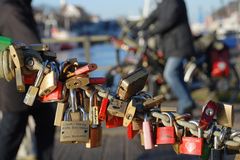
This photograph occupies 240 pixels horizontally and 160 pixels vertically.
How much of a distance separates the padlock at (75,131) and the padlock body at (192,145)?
0.41 meters

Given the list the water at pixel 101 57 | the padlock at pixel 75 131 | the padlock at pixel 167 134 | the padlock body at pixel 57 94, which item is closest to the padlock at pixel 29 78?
the padlock body at pixel 57 94

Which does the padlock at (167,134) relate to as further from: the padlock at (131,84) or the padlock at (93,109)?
the padlock at (93,109)

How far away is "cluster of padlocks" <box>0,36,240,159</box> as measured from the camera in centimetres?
234

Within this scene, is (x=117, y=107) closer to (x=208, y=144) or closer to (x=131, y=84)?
(x=131, y=84)

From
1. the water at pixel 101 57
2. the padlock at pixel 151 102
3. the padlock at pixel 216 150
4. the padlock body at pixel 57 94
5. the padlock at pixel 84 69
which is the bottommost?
the padlock at pixel 216 150

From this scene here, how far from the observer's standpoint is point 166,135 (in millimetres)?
2355

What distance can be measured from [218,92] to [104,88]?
25.9 feet

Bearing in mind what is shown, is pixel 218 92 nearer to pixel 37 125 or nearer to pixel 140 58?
pixel 140 58

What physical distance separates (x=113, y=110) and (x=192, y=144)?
1.16ft

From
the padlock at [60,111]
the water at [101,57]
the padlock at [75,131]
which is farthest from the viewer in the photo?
the water at [101,57]

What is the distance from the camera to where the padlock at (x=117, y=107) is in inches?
93.0

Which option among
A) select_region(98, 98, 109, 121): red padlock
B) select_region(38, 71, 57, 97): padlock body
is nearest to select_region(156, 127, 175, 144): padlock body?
select_region(98, 98, 109, 121): red padlock

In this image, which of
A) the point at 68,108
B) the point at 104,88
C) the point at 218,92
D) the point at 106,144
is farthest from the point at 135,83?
the point at 218,92

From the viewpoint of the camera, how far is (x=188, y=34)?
7.80 metres
